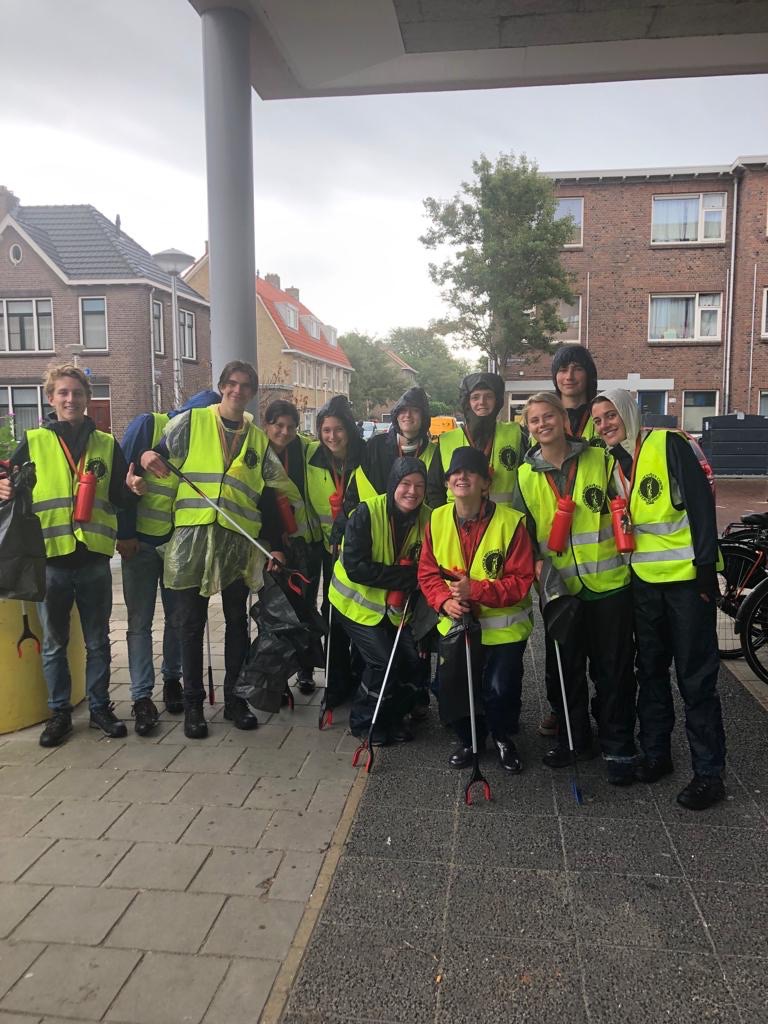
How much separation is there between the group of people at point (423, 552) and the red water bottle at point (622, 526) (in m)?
0.01

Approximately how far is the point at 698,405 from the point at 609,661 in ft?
82.7

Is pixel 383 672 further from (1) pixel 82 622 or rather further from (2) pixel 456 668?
(1) pixel 82 622

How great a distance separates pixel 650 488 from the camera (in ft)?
11.8

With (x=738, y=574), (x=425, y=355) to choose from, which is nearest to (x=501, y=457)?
(x=738, y=574)

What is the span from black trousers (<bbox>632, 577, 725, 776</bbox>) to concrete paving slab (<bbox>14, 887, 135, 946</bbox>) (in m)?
2.48

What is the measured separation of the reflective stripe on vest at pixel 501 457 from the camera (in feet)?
14.5

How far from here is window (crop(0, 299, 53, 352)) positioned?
29734 mm

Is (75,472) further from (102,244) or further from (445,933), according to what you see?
(102,244)

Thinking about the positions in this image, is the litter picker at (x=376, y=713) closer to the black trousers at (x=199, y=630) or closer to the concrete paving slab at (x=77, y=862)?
the black trousers at (x=199, y=630)

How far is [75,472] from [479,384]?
2317 mm

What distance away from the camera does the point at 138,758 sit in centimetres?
412

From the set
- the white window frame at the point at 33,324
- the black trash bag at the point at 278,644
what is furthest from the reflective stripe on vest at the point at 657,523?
the white window frame at the point at 33,324

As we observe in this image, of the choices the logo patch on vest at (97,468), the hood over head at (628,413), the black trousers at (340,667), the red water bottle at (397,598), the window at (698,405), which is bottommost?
the black trousers at (340,667)

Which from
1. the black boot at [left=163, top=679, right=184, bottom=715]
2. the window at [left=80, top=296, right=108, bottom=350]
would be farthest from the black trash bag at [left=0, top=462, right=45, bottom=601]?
the window at [left=80, top=296, right=108, bottom=350]
